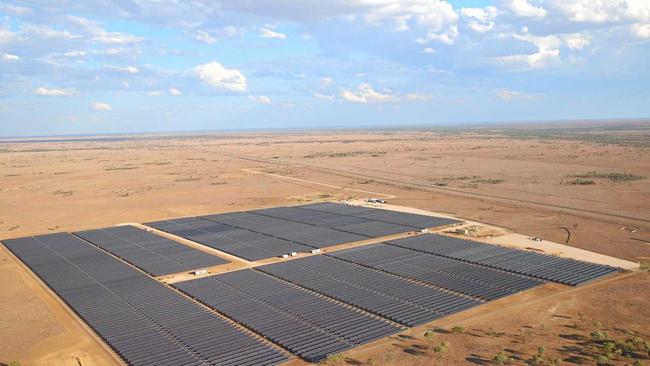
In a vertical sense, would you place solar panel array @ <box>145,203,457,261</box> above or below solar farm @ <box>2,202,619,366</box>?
above

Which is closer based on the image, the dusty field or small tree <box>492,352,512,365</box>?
small tree <box>492,352,512,365</box>

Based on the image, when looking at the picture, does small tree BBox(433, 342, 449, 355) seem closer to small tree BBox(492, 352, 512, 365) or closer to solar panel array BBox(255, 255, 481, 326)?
small tree BBox(492, 352, 512, 365)

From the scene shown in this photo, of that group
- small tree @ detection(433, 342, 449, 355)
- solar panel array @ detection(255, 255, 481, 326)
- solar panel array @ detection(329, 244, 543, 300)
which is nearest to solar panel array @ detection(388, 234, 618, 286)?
solar panel array @ detection(329, 244, 543, 300)

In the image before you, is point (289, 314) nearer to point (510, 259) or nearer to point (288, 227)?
point (510, 259)

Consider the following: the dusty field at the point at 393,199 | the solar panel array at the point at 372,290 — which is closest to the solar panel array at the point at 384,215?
the dusty field at the point at 393,199

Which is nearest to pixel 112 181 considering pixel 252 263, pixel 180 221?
pixel 180 221

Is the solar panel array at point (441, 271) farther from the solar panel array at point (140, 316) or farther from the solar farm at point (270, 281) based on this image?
the solar panel array at point (140, 316)
